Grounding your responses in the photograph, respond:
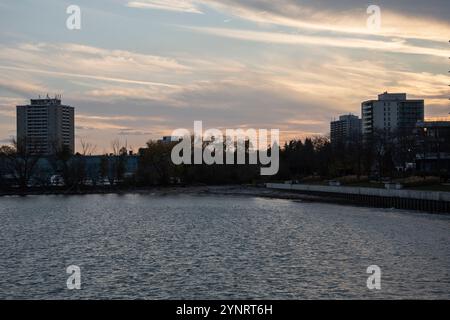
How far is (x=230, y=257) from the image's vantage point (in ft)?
113

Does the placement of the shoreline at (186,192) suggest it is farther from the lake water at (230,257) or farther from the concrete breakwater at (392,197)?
the lake water at (230,257)

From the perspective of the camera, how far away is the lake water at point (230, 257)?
2639cm

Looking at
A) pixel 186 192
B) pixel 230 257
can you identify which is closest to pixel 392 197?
pixel 230 257

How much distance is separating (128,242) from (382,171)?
3275 inches

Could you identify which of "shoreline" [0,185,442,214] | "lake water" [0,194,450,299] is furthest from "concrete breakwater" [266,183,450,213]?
"shoreline" [0,185,442,214]

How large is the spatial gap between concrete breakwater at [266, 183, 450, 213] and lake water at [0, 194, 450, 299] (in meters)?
4.50

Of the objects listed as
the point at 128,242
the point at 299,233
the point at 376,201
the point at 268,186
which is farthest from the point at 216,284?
the point at 268,186

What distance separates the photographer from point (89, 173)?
146 m

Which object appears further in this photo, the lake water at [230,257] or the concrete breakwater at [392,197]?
the concrete breakwater at [392,197]

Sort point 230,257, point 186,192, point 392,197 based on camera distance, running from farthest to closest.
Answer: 1. point 186,192
2. point 392,197
3. point 230,257

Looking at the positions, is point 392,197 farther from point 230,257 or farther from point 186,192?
point 186,192

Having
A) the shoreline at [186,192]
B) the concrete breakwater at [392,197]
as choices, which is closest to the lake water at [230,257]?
the concrete breakwater at [392,197]

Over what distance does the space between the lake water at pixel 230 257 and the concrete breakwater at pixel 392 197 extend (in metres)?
4.50

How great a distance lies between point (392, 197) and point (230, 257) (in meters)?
40.8
